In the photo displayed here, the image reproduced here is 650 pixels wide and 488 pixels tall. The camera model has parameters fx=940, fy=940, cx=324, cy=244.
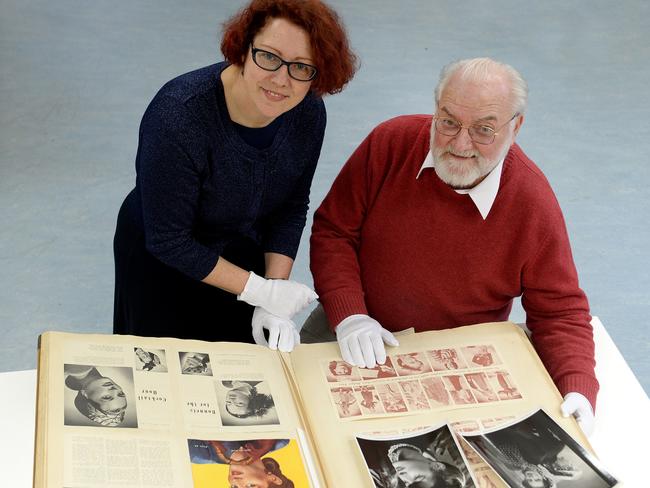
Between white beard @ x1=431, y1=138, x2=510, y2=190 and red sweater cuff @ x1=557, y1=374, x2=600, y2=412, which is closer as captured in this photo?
red sweater cuff @ x1=557, y1=374, x2=600, y2=412

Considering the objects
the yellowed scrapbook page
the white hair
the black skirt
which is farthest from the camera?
the black skirt

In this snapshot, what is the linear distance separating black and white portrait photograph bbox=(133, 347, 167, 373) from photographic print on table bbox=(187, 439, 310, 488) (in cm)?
19

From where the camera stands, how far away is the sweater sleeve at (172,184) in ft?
6.27

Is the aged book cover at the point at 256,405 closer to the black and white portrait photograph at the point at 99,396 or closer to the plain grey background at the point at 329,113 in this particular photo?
the black and white portrait photograph at the point at 99,396

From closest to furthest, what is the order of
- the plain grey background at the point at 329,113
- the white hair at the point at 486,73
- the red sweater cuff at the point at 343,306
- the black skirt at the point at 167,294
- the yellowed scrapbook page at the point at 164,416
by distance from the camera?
the yellowed scrapbook page at the point at 164,416, the white hair at the point at 486,73, the red sweater cuff at the point at 343,306, the black skirt at the point at 167,294, the plain grey background at the point at 329,113

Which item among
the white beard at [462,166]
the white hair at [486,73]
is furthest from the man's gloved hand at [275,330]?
the white hair at [486,73]

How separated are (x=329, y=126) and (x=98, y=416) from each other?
2.92 meters

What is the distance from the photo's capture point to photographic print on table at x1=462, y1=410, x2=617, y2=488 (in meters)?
1.61

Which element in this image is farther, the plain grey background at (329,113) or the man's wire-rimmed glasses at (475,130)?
the plain grey background at (329,113)

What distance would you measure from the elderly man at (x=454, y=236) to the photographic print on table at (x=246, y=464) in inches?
12.8

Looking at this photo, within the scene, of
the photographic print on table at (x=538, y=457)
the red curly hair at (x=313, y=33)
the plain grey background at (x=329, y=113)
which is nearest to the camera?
the photographic print on table at (x=538, y=457)

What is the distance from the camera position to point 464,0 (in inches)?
229

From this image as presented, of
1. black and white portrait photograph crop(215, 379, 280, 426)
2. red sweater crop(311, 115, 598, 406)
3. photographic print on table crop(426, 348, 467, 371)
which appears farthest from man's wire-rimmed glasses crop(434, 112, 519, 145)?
black and white portrait photograph crop(215, 379, 280, 426)

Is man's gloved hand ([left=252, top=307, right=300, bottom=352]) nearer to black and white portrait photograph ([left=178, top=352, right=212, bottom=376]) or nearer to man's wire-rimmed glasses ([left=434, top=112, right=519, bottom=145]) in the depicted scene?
black and white portrait photograph ([left=178, top=352, right=212, bottom=376])
